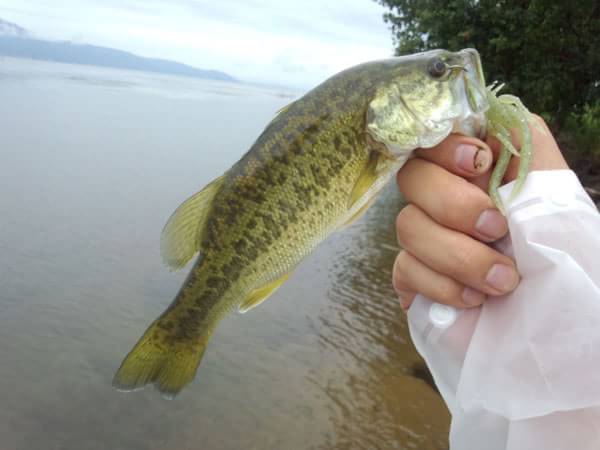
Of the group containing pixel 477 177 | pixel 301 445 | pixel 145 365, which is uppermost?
pixel 477 177

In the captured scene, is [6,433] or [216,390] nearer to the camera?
[6,433]

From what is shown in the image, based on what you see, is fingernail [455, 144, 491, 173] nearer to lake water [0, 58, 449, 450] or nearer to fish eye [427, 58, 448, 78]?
fish eye [427, 58, 448, 78]

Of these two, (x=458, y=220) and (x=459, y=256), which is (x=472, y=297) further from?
(x=458, y=220)

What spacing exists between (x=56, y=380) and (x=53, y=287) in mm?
2470

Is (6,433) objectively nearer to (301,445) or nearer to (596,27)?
(301,445)

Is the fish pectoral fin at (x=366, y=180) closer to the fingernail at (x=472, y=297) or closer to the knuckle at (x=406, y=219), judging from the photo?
the knuckle at (x=406, y=219)

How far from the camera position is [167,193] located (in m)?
15.1

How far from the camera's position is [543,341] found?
1731mm

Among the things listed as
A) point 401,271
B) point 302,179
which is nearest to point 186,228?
point 302,179

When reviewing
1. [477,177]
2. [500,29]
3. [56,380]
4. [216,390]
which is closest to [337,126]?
[477,177]

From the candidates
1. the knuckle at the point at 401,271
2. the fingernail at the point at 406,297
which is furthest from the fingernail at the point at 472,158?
the fingernail at the point at 406,297

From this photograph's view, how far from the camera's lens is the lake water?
6.16 meters

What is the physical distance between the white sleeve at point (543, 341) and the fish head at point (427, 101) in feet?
1.10

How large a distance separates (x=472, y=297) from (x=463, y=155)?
565mm
